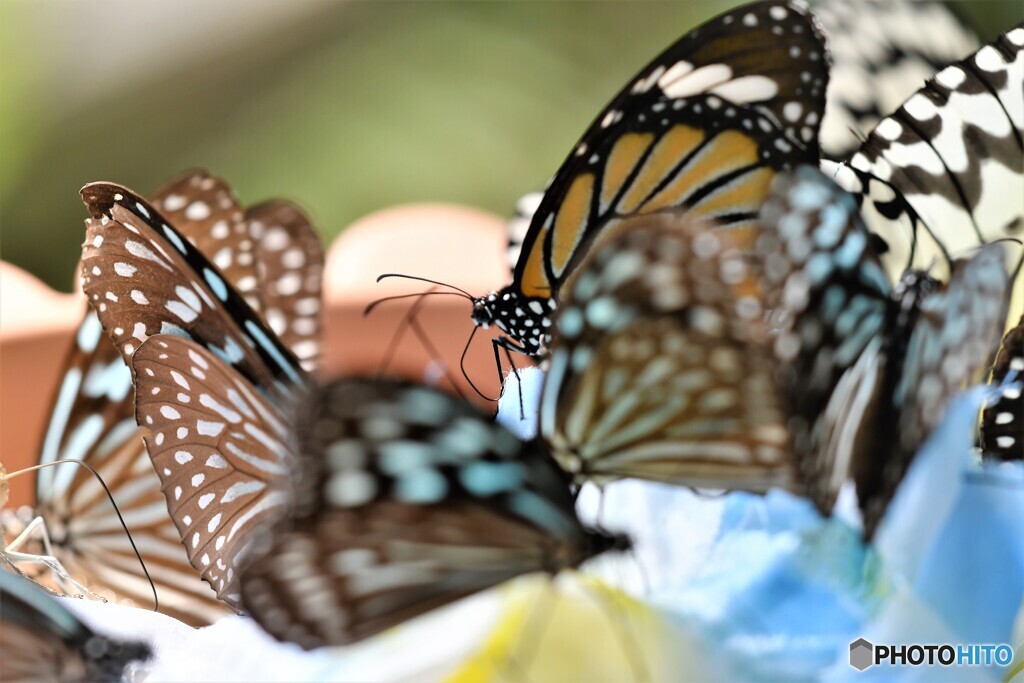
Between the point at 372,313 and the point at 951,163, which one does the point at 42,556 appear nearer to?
the point at 372,313

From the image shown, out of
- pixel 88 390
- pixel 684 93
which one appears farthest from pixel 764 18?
pixel 88 390

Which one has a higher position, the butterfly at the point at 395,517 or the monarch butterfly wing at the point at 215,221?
the monarch butterfly wing at the point at 215,221

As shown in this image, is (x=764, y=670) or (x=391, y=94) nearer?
(x=764, y=670)

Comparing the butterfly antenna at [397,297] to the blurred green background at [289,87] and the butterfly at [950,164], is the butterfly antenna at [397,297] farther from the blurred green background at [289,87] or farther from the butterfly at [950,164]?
the butterfly at [950,164]

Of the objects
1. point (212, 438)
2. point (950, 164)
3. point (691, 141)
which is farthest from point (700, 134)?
point (212, 438)

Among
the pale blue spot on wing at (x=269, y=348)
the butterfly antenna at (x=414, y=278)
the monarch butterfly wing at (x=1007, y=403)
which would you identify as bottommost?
the monarch butterfly wing at (x=1007, y=403)

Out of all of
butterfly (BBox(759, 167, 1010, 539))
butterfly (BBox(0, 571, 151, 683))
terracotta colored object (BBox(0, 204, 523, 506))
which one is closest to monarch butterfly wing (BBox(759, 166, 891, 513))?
butterfly (BBox(759, 167, 1010, 539))

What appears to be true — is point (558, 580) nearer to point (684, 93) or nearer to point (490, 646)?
point (490, 646)

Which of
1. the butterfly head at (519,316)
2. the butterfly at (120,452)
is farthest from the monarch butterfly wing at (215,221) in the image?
the butterfly head at (519,316)

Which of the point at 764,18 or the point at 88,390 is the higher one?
the point at 764,18
